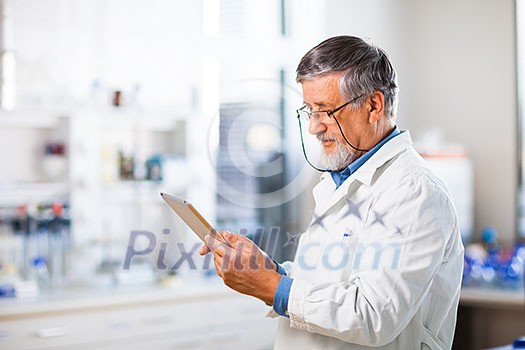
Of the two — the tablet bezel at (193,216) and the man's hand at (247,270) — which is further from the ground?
the tablet bezel at (193,216)

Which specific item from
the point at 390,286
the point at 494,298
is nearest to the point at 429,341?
the point at 390,286

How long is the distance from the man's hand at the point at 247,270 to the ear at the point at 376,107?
371 millimetres

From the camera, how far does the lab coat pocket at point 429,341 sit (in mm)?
1394

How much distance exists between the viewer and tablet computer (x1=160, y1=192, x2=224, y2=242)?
1422 millimetres

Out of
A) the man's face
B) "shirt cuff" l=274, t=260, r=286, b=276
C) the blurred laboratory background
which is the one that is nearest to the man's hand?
"shirt cuff" l=274, t=260, r=286, b=276

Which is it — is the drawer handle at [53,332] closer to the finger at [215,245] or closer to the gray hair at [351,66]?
the finger at [215,245]

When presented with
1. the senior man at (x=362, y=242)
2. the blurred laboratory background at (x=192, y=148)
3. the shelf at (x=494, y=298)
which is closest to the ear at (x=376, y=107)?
the senior man at (x=362, y=242)

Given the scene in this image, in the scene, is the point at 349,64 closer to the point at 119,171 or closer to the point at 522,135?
the point at 119,171

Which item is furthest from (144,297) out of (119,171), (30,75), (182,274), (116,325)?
(30,75)

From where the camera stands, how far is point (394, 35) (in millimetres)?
3758

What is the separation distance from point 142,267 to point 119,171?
472 millimetres

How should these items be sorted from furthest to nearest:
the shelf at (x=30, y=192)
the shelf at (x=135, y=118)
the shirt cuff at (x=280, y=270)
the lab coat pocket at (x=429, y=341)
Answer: the shelf at (x=135, y=118), the shelf at (x=30, y=192), the shirt cuff at (x=280, y=270), the lab coat pocket at (x=429, y=341)

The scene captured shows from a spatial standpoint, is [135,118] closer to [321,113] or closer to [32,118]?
[32,118]

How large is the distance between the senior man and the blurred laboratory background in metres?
1.39
